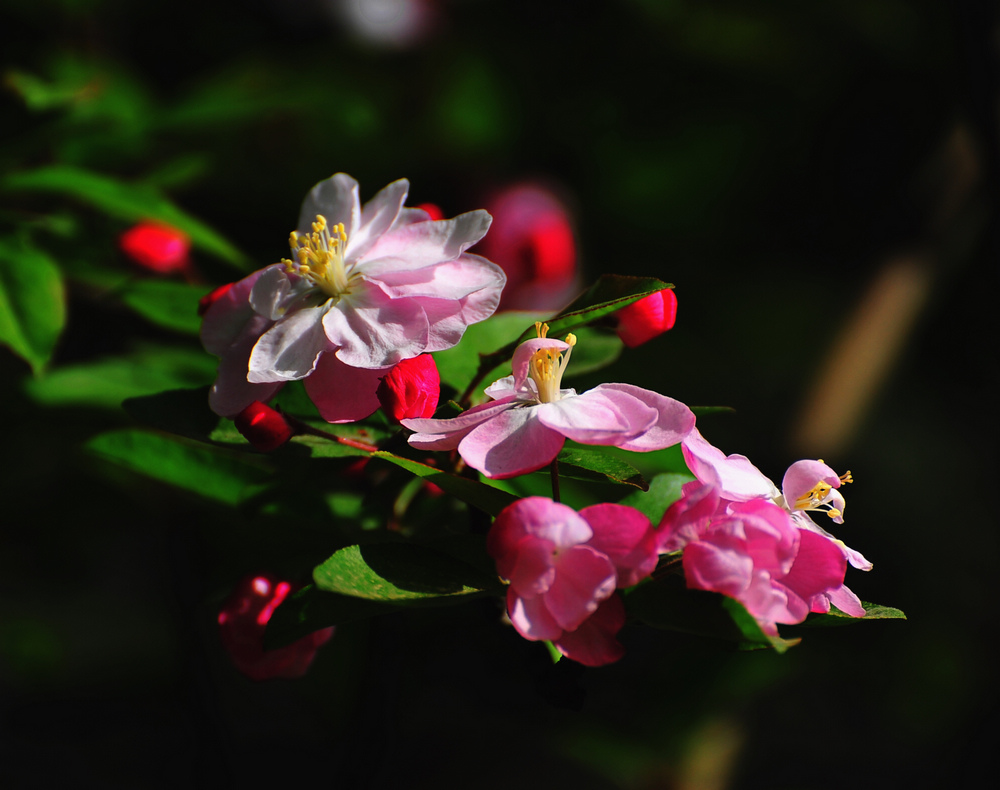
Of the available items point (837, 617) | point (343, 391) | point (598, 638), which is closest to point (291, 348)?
point (343, 391)

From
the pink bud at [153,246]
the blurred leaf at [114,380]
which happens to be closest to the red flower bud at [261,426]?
the blurred leaf at [114,380]

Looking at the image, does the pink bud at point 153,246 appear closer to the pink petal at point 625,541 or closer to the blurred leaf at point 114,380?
the blurred leaf at point 114,380

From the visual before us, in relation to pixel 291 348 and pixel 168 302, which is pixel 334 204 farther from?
pixel 168 302

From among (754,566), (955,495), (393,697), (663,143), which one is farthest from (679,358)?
(955,495)

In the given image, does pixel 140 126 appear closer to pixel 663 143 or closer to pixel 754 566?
pixel 754 566

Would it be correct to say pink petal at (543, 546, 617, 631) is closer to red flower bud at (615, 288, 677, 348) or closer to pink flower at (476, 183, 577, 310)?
red flower bud at (615, 288, 677, 348)
